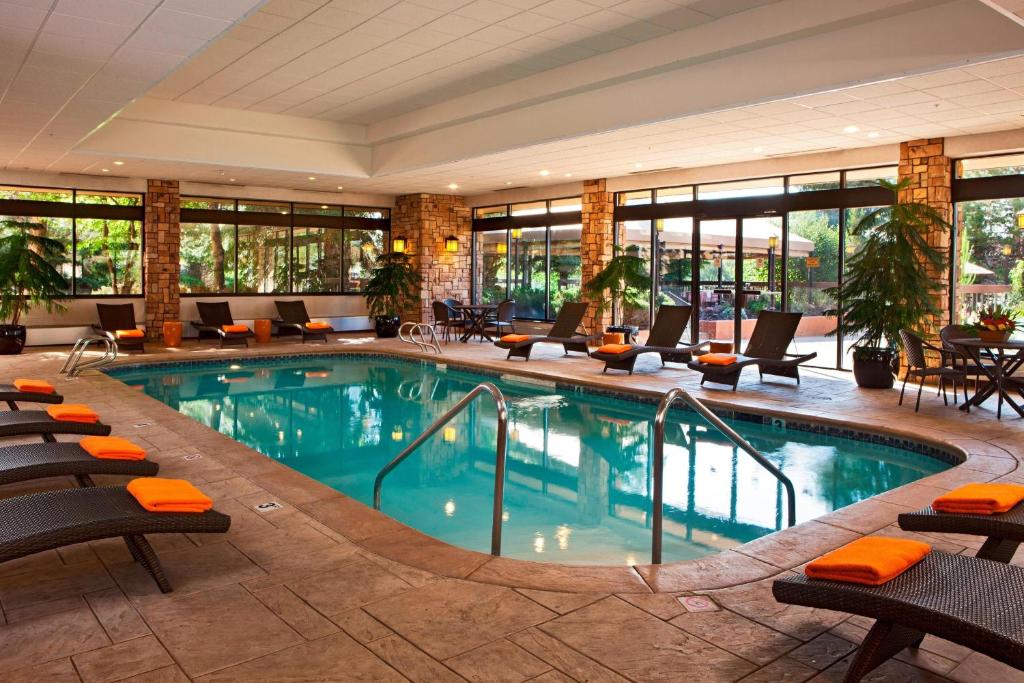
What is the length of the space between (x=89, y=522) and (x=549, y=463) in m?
4.27

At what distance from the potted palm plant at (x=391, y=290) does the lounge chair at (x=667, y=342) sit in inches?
252

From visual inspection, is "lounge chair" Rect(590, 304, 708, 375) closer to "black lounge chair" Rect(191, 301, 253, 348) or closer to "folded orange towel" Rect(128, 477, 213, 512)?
"black lounge chair" Rect(191, 301, 253, 348)

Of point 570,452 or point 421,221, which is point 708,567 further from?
point 421,221

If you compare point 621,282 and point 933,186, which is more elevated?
point 933,186

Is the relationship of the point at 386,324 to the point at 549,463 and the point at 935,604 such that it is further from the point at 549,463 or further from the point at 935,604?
the point at 935,604

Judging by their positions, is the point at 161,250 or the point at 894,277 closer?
the point at 894,277

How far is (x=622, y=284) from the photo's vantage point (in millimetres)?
14055

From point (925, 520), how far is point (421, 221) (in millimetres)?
14699

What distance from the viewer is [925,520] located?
328 cm

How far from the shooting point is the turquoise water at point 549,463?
5.25m

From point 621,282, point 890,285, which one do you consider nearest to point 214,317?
point 621,282

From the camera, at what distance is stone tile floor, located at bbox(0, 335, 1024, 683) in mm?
2680

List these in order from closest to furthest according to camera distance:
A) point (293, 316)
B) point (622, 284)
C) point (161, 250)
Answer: point (622, 284)
point (161, 250)
point (293, 316)

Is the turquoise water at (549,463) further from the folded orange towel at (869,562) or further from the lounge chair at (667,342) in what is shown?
the folded orange towel at (869,562)
